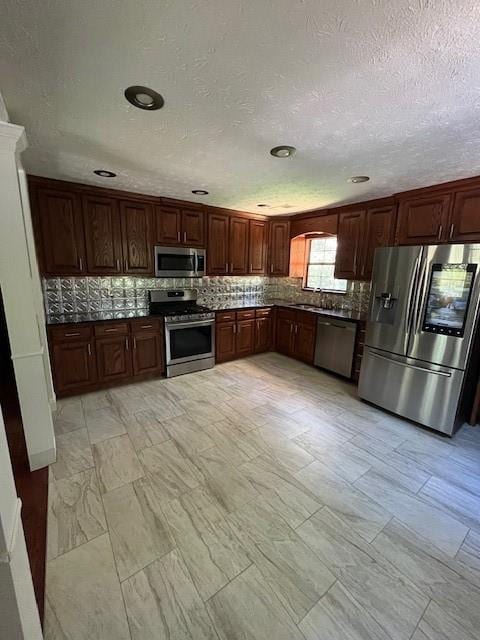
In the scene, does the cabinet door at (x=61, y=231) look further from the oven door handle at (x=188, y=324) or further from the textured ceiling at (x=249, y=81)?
the oven door handle at (x=188, y=324)

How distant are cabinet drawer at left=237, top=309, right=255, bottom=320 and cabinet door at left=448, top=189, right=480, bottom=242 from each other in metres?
2.72

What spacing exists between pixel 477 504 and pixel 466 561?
530 millimetres

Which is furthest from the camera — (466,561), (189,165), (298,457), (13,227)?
(189,165)

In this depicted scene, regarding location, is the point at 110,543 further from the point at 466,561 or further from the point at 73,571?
the point at 466,561

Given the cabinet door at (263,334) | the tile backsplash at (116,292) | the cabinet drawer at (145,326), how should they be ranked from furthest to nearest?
the cabinet door at (263,334), the cabinet drawer at (145,326), the tile backsplash at (116,292)

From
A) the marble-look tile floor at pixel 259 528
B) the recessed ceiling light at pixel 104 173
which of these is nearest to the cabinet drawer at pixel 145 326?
the marble-look tile floor at pixel 259 528

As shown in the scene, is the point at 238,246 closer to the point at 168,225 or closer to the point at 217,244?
the point at 217,244

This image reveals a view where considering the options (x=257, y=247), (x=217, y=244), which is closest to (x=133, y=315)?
(x=217, y=244)

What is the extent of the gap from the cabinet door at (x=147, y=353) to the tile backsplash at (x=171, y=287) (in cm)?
44

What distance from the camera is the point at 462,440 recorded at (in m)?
2.54

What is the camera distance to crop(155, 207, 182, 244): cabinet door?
362cm

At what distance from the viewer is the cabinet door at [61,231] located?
9.63ft

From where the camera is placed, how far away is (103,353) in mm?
3215

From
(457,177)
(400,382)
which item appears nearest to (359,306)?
(400,382)
